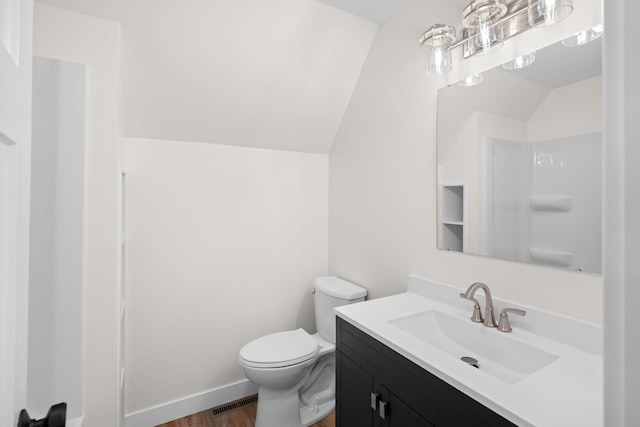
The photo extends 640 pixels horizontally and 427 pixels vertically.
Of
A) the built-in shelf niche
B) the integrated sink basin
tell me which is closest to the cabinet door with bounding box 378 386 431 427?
the integrated sink basin

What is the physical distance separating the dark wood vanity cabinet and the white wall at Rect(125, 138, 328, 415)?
3.20ft

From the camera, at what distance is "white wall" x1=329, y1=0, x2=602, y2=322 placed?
1101 mm

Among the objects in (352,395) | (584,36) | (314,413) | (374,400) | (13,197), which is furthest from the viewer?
(314,413)

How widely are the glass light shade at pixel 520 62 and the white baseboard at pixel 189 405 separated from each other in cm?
235

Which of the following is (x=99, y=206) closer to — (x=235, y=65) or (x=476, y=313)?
(x=235, y=65)

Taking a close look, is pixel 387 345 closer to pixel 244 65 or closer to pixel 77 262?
pixel 77 262

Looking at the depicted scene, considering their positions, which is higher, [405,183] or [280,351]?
[405,183]

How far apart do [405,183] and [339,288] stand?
82cm

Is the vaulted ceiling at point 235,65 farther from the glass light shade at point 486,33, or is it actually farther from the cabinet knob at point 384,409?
the cabinet knob at point 384,409

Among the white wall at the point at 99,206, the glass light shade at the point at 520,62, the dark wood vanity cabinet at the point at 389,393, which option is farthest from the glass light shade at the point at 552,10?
the white wall at the point at 99,206

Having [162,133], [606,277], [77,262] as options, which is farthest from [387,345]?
[162,133]

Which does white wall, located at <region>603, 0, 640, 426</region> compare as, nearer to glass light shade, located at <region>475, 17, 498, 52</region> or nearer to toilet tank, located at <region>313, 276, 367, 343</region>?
glass light shade, located at <region>475, 17, 498, 52</region>

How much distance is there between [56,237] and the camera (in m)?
1.16

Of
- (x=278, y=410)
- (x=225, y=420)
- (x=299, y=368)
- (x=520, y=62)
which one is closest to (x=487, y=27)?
(x=520, y=62)
